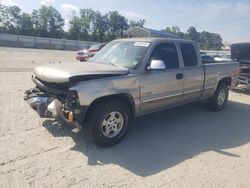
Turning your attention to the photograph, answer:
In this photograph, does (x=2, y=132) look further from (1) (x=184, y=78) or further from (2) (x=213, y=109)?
(2) (x=213, y=109)

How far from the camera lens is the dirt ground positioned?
3.53 meters

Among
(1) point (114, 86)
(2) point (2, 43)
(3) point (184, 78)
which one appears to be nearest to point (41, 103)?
(1) point (114, 86)

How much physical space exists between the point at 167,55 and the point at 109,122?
6.59ft

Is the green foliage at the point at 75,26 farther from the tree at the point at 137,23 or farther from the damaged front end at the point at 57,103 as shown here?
the damaged front end at the point at 57,103

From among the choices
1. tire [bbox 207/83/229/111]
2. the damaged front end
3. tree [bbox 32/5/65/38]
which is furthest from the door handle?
tree [bbox 32/5/65/38]

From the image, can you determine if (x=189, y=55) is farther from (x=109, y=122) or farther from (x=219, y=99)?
(x=109, y=122)

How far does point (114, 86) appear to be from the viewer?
4.38 meters

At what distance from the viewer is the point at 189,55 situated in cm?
609

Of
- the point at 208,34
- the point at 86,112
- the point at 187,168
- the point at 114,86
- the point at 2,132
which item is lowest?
the point at 187,168

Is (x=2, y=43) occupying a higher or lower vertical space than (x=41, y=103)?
higher

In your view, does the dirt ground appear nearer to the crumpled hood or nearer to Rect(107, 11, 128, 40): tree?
the crumpled hood

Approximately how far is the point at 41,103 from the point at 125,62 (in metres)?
1.74

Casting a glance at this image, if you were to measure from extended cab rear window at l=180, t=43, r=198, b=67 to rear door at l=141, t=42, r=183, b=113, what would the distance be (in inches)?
12.4

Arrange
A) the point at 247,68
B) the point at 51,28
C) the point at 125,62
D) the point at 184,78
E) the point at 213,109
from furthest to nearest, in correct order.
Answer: the point at 51,28, the point at 247,68, the point at 213,109, the point at 184,78, the point at 125,62
